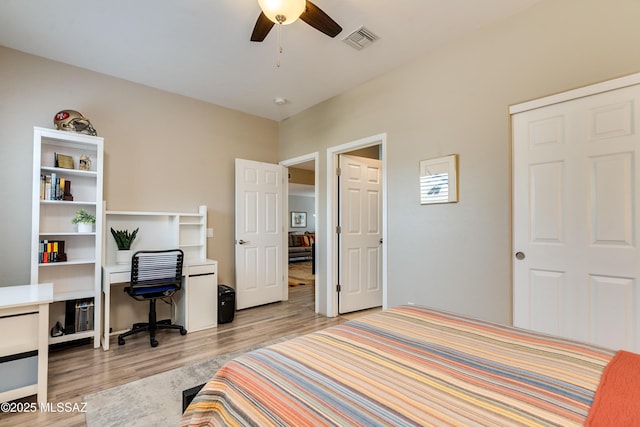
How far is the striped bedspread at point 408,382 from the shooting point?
2.43ft

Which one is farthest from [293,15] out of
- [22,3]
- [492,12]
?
[22,3]

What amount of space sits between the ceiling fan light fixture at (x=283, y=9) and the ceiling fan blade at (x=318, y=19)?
0.37 feet

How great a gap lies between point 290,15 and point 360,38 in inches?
39.0

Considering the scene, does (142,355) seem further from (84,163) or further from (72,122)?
(72,122)

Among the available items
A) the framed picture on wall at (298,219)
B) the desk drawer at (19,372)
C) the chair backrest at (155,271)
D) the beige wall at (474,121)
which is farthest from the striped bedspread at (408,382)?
the framed picture on wall at (298,219)

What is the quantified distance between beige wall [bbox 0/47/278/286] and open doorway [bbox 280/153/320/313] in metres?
0.91

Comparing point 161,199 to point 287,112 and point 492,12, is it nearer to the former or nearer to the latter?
point 287,112

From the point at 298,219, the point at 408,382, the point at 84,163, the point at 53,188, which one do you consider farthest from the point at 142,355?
the point at 298,219

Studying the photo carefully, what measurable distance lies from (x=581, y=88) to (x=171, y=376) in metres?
3.54

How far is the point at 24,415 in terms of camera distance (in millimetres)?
1852

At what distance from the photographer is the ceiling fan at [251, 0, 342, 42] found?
171 cm

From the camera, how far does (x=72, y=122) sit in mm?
2801

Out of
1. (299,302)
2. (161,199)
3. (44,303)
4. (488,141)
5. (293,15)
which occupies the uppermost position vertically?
(293,15)

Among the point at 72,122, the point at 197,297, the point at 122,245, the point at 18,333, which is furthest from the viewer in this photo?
the point at 197,297
